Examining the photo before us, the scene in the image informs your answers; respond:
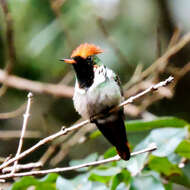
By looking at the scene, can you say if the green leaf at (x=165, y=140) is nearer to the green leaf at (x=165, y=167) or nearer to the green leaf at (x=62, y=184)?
→ the green leaf at (x=165, y=167)

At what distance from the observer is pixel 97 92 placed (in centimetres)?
246

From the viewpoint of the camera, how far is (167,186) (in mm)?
2727

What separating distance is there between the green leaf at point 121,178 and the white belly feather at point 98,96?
379 millimetres

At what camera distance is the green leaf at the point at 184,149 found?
8.54 ft

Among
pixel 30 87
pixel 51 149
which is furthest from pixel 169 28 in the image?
pixel 51 149

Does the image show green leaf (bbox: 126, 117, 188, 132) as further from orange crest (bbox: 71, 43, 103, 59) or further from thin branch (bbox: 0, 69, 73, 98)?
thin branch (bbox: 0, 69, 73, 98)

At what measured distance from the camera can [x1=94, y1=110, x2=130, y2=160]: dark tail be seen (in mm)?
2427

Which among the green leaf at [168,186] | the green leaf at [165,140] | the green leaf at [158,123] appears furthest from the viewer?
the green leaf at [158,123]

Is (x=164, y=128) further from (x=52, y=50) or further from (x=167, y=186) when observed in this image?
(x=52, y=50)

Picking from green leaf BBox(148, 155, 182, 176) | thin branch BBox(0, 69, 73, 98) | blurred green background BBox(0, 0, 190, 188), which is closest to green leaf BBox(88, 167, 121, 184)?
green leaf BBox(148, 155, 182, 176)

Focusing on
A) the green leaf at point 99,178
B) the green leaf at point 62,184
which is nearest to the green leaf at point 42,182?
the green leaf at point 62,184

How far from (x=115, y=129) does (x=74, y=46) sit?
257 centimetres

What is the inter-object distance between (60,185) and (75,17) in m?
3.35

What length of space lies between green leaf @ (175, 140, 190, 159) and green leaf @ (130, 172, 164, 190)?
257mm
